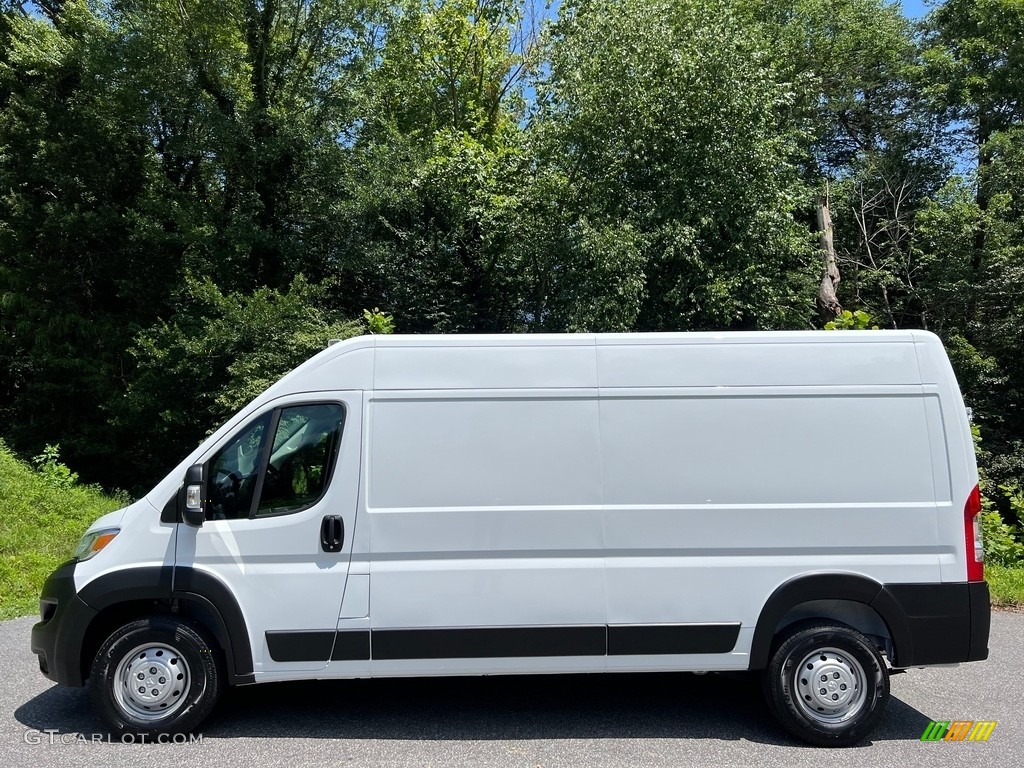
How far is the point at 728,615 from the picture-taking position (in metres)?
4.77

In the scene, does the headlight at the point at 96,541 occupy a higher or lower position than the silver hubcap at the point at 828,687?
higher

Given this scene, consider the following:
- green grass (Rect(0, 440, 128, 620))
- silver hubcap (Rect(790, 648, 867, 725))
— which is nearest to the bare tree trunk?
silver hubcap (Rect(790, 648, 867, 725))

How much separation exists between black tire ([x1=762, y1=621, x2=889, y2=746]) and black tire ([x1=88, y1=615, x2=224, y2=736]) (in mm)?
3317

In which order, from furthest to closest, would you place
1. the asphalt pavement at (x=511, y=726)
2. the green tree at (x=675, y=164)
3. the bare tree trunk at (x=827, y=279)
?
the bare tree trunk at (x=827, y=279)
the green tree at (x=675, y=164)
the asphalt pavement at (x=511, y=726)

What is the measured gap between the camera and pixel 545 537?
476 centimetres

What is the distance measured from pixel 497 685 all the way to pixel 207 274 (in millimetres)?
12643

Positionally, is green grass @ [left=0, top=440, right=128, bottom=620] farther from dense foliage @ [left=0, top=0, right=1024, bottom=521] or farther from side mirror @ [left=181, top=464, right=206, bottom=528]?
side mirror @ [left=181, top=464, right=206, bottom=528]

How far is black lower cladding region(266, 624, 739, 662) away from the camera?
15.5 ft

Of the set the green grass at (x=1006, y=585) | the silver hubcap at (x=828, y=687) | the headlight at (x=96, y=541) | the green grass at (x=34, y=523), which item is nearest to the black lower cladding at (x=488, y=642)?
the silver hubcap at (x=828, y=687)

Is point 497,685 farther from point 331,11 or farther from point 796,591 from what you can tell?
point 331,11

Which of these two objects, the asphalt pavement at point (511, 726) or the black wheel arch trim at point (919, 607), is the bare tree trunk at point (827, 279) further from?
the black wheel arch trim at point (919, 607)

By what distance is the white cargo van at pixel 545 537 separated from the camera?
471 centimetres

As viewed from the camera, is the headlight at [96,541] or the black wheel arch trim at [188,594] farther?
the headlight at [96,541]

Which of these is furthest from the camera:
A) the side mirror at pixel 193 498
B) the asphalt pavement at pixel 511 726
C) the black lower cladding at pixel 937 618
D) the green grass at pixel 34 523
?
the green grass at pixel 34 523
